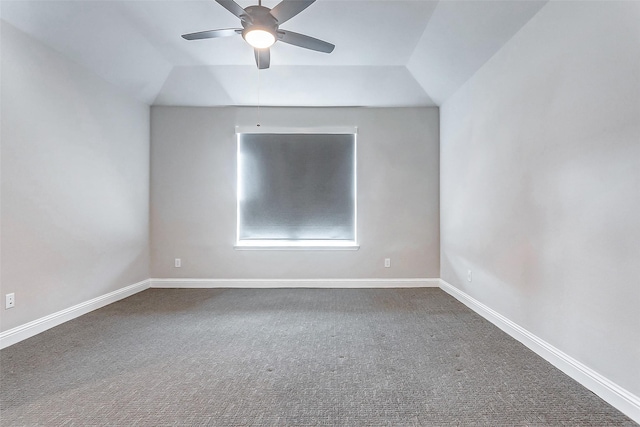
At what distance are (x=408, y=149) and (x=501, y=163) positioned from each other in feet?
5.44

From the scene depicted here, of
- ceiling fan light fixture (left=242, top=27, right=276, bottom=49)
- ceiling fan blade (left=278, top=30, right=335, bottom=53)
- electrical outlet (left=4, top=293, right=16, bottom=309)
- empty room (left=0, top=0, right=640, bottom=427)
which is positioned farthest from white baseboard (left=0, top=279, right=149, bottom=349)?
ceiling fan blade (left=278, top=30, right=335, bottom=53)

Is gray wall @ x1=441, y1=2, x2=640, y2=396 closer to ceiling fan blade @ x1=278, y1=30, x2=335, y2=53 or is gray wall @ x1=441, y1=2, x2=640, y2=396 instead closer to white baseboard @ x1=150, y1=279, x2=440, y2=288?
white baseboard @ x1=150, y1=279, x2=440, y2=288

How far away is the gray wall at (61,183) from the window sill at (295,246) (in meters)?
1.42

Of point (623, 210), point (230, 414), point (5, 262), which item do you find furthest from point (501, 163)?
point (5, 262)

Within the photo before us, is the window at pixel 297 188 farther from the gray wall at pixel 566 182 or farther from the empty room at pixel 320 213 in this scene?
the gray wall at pixel 566 182

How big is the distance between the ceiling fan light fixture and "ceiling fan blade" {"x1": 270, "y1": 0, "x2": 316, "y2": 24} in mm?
120

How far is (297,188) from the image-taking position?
454 centimetres

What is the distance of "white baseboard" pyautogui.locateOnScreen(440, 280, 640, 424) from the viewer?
1658 mm

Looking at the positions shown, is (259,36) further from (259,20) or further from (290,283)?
(290,283)

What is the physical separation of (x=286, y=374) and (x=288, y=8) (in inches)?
95.1

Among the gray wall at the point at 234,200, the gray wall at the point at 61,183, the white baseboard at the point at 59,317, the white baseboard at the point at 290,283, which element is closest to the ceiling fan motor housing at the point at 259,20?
the gray wall at the point at 61,183

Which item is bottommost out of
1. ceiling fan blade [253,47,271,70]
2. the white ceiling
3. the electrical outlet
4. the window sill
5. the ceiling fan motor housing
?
the electrical outlet

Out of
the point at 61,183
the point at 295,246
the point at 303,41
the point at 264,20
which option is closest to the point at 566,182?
the point at 303,41

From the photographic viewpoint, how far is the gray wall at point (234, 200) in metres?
4.38
